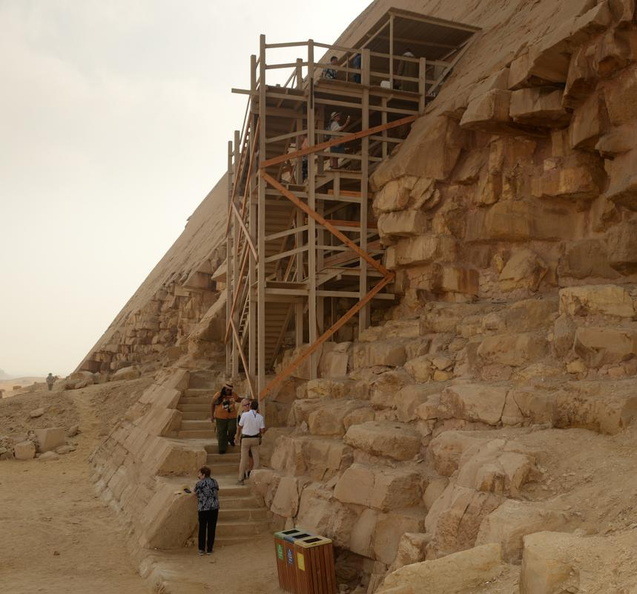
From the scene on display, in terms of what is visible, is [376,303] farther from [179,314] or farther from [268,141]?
[179,314]

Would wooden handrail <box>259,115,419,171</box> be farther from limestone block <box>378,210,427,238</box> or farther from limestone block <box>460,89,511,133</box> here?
limestone block <box>460,89,511,133</box>

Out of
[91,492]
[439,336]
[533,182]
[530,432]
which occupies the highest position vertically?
[533,182]

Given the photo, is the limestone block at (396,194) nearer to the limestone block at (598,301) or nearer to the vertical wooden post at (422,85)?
the vertical wooden post at (422,85)

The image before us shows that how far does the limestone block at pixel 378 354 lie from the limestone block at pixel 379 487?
321cm

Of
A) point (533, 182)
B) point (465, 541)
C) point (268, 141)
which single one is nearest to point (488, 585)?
point (465, 541)

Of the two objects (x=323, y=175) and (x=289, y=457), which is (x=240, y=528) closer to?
(x=289, y=457)

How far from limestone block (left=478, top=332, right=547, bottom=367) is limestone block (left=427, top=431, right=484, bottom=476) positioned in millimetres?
Answer: 1705

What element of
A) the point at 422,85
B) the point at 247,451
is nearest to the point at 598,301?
the point at 247,451

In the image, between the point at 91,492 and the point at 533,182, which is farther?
the point at 91,492

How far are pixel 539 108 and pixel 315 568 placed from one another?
825cm

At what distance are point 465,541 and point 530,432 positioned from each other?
191 centimetres

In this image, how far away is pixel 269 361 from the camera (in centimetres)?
1720

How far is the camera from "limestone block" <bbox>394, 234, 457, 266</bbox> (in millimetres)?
13734

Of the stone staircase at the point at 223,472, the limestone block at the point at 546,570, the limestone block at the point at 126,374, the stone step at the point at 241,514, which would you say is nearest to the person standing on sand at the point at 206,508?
the stone staircase at the point at 223,472
